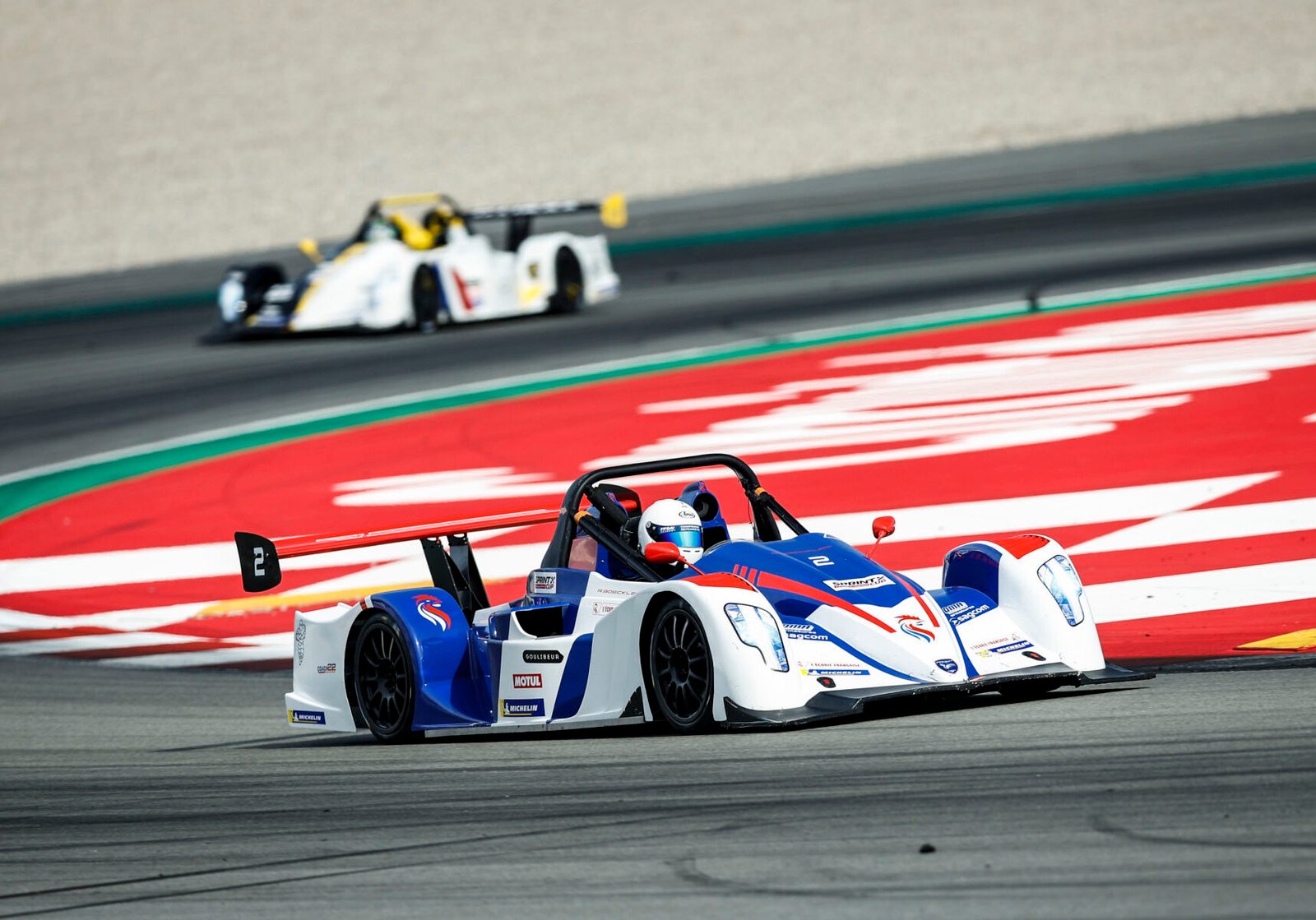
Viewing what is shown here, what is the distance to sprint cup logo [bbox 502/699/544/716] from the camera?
908 cm

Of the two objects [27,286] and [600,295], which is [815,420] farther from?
[27,286]

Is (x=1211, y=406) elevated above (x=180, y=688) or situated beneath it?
elevated above

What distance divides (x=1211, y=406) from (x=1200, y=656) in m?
6.76

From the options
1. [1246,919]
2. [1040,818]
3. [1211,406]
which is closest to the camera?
[1246,919]

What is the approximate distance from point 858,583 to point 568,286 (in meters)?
17.3

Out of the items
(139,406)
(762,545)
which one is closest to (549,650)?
(762,545)

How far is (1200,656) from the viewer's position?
9.41 meters

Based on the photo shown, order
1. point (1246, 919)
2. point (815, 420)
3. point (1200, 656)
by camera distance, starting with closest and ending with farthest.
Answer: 1. point (1246, 919)
2. point (1200, 656)
3. point (815, 420)

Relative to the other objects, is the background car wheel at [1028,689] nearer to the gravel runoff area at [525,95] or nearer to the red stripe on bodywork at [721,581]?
the red stripe on bodywork at [721,581]

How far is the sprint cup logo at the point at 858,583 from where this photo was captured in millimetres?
8453

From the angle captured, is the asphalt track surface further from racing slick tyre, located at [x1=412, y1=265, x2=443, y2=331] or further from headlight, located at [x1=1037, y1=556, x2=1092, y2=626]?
racing slick tyre, located at [x1=412, y1=265, x2=443, y2=331]

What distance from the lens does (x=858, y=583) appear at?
848cm

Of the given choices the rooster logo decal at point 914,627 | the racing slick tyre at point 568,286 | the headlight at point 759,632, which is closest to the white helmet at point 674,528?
the headlight at point 759,632

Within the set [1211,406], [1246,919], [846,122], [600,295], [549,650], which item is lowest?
[1246,919]
